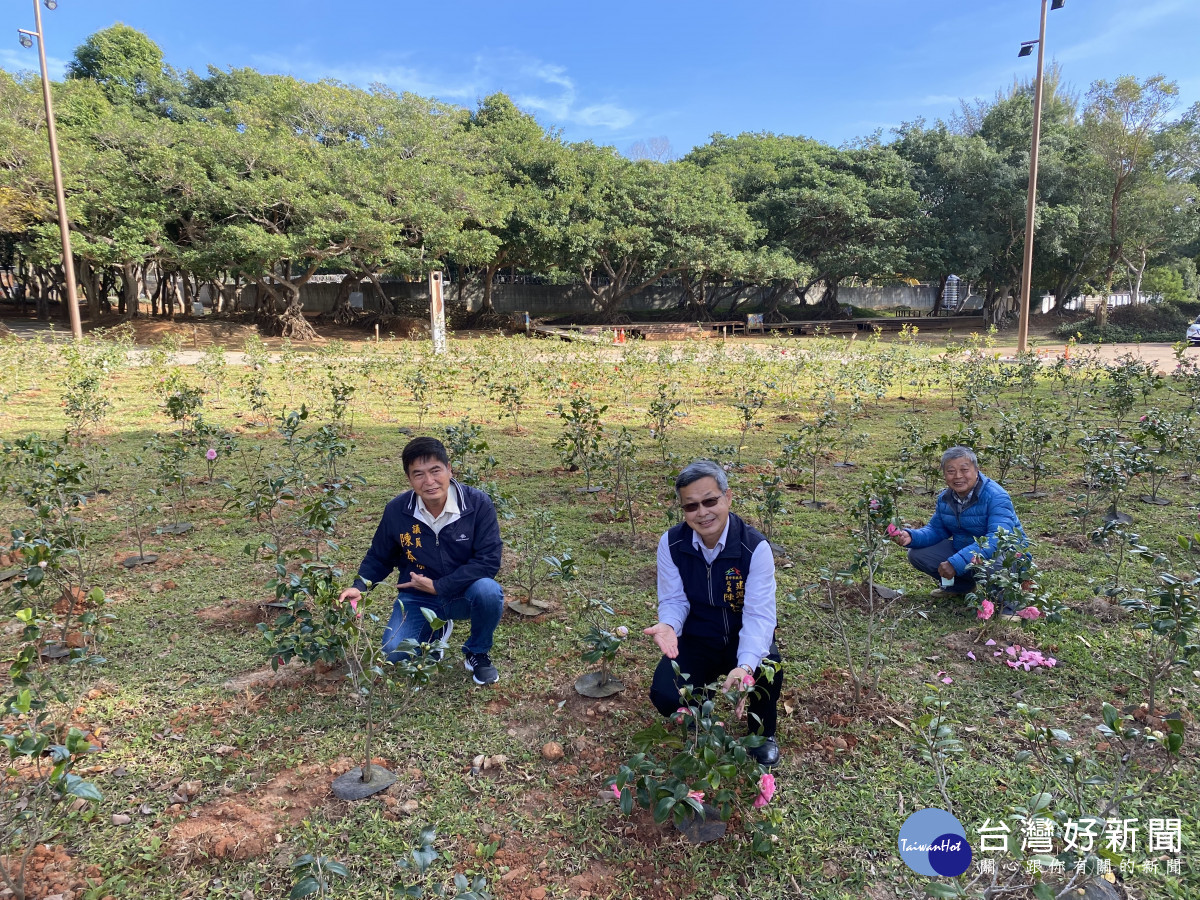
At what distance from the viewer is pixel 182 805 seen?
227cm

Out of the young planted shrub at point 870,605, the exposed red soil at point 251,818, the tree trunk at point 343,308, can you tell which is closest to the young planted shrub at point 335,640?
the exposed red soil at point 251,818

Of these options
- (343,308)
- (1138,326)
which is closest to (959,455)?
(343,308)

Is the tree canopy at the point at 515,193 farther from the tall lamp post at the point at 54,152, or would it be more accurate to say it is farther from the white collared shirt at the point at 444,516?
the white collared shirt at the point at 444,516

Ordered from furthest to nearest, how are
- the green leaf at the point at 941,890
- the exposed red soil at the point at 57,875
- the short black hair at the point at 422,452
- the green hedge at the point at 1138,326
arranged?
the green hedge at the point at 1138,326 < the short black hair at the point at 422,452 < the exposed red soil at the point at 57,875 < the green leaf at the point at 941,890

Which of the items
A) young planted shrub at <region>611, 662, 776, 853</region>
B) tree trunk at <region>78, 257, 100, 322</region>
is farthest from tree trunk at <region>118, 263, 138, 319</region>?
young planted shrub at <region>611, 662, 776, 853</region>

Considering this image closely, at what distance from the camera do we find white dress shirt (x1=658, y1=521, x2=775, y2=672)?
7.37ft

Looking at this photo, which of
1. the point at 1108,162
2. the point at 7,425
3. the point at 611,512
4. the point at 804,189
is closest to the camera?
the point at 611,512

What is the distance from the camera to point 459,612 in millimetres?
2955

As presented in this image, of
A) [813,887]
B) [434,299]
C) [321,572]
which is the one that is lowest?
[813,887]

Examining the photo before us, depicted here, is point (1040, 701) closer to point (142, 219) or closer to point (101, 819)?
point (101, 819)

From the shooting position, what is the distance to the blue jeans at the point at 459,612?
2.83m

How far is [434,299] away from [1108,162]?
68.8 feet

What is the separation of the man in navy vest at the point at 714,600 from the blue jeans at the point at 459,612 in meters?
0.73

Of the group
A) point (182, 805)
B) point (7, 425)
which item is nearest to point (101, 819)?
point (182, 805)
